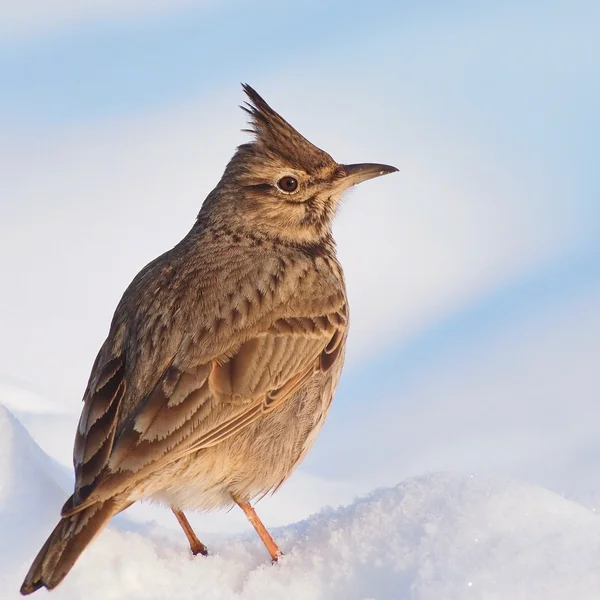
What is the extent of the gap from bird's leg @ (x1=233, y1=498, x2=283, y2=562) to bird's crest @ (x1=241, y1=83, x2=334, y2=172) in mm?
2350

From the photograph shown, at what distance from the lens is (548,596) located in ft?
16.3

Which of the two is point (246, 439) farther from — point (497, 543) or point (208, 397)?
point (497, 543)

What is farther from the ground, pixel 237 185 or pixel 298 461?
pixel 237 185

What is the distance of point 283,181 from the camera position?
287 inches

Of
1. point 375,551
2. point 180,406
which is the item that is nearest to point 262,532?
point 375,551

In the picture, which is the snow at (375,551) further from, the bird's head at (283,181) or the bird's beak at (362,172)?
the bird's beak at (362,172)

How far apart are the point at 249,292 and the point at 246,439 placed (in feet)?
3.11

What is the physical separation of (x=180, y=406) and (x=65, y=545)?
3.18ft

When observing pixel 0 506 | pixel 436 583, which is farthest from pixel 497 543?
pixel 0 506

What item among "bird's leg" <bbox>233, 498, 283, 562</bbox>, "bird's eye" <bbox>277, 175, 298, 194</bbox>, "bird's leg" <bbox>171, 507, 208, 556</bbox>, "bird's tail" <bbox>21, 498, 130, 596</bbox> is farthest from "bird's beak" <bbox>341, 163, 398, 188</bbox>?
"bird's tail" <bbox>21, 498, 130, 596</bbox>

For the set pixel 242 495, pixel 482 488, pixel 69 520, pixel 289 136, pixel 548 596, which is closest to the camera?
pixel 548 596

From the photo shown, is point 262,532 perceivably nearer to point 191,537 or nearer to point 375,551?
point 191,537

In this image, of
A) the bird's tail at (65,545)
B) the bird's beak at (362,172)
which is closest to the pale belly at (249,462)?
the bird's tail at (65,545)

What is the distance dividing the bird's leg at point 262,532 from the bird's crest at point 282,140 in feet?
7.71
